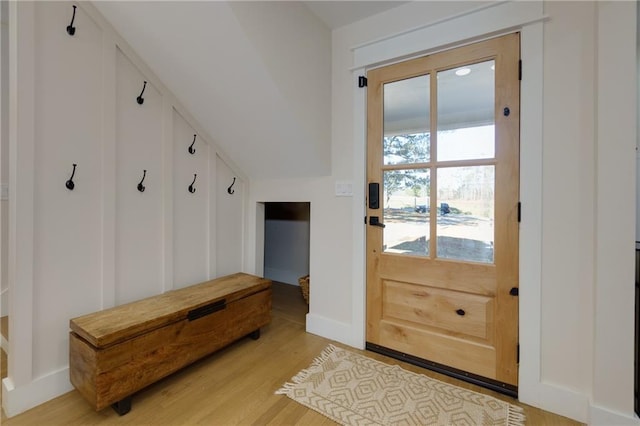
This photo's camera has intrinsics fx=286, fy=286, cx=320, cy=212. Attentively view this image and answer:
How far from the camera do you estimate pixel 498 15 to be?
1.64 meters

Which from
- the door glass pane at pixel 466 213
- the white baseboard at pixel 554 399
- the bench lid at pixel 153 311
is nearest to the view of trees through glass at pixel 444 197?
the door glass pane at pixel 466 213

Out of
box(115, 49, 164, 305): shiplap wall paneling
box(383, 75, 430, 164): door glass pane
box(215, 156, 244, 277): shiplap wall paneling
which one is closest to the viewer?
box(115, 49, 164, 305): shiplap wall paneling

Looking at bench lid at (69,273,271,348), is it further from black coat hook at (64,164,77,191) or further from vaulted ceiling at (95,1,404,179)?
vaulted ceiling at (95,1,404,179)

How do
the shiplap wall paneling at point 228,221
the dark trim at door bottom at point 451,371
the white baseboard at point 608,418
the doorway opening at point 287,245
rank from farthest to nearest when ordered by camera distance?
the doorway opening at point 287,245
the shiplap wall paneling at point 228,221
the dark trim at door bottom at point 451,371
the white baseboard at point 608,418

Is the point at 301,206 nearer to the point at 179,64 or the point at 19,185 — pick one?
the point at 179,64

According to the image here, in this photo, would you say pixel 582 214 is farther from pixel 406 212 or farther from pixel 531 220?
pixel 406 212

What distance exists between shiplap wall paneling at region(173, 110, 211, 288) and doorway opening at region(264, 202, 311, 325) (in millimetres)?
1380

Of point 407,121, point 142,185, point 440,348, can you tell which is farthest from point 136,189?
point 440,348

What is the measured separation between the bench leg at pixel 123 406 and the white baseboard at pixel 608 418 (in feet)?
7.62

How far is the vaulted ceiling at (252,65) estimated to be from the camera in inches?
64.2

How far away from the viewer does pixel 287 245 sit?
392 centimetres

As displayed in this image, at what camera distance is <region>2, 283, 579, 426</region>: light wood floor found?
1.43 metres

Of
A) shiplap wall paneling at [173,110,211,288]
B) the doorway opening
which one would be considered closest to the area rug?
shiplap wall paneling at [173,110,211,288]

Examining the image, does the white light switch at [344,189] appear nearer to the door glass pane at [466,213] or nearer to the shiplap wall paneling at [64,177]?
the door glass pane at [466,213]
